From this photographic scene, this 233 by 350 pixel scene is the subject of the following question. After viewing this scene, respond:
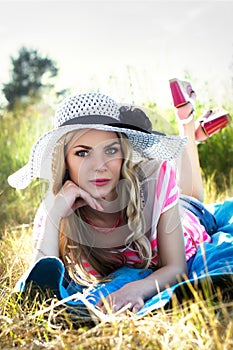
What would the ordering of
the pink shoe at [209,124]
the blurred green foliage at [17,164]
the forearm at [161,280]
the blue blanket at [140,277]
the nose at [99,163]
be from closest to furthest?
the blue blanket at [140,277] < the forearm at [161,280] < the nose at [99,163] < the pink shoe at [209,124] < the blurred green foliage at [17,164]

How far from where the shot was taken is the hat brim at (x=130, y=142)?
248 cm

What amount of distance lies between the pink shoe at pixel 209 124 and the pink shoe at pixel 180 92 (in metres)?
0.30

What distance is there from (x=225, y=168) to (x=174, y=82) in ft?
6.67

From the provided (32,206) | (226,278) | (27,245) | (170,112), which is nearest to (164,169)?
(226,278)

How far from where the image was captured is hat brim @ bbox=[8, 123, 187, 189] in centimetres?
248

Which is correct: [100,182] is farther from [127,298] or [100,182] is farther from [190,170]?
[190,170]

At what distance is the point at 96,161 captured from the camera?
240cm

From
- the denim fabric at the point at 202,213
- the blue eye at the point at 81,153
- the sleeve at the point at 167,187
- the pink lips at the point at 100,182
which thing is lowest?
the denim fabric at the point at 202,213

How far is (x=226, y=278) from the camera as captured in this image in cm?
204

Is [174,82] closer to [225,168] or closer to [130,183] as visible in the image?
[130,183]

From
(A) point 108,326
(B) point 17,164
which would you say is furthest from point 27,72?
(A) point 108,326

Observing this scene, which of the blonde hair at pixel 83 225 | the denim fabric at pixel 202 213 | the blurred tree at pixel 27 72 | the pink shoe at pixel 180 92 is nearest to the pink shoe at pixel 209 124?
the pink shoe at pixel 180 92

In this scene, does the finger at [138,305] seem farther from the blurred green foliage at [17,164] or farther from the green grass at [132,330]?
the blurred green foliage at [17,164]

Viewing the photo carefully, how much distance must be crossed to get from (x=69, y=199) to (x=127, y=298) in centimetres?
55
